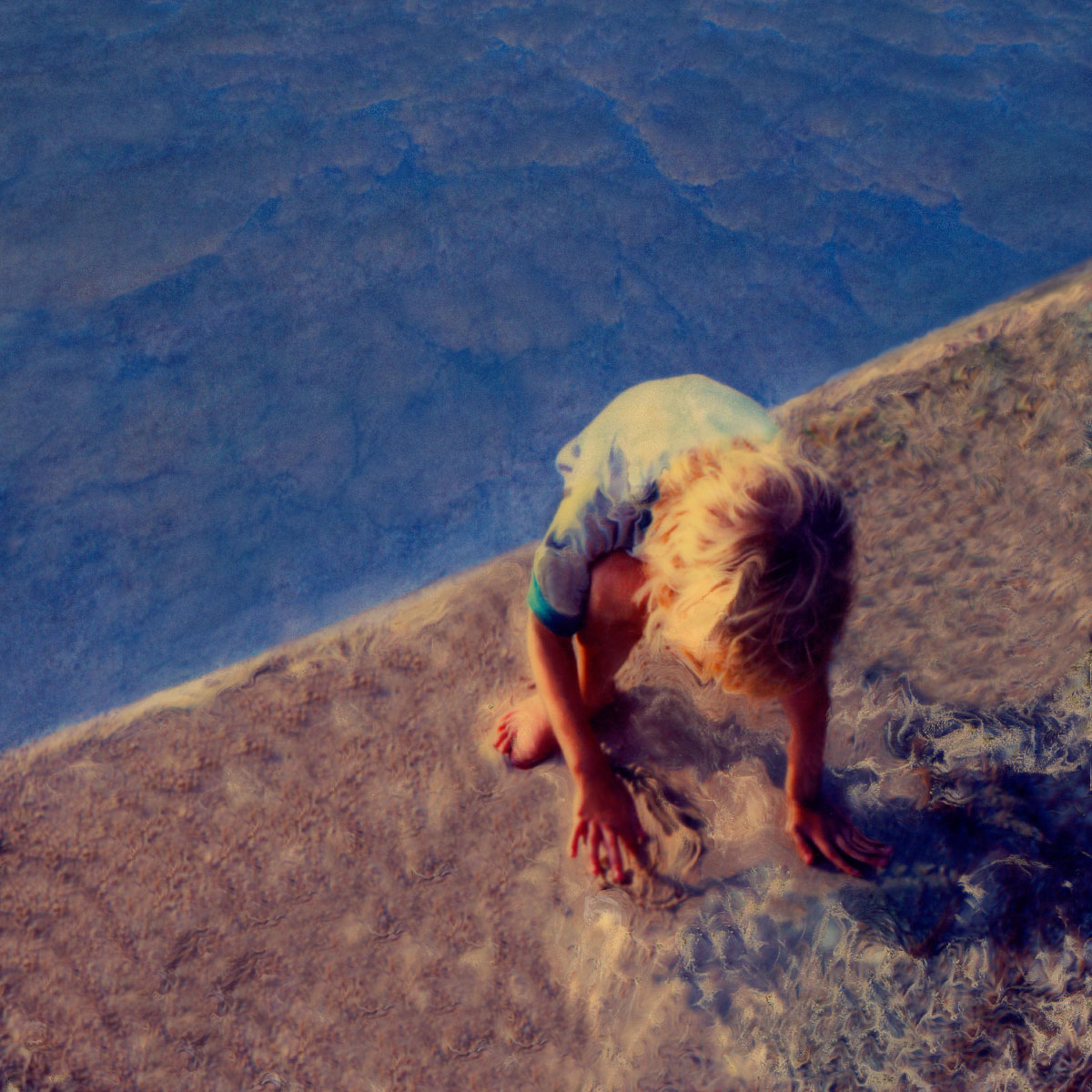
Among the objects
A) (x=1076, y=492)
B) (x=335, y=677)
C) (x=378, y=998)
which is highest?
(x=1076, y=492)

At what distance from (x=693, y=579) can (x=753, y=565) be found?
0.07 meters

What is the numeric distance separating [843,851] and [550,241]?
5.48ft

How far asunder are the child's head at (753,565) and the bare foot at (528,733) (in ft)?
1.58

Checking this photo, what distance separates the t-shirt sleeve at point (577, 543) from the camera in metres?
1.12

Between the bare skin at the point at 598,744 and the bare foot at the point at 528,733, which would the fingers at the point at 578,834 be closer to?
the bare skin at the point at 598,744

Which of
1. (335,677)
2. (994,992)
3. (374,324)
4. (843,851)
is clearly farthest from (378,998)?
(374,324)

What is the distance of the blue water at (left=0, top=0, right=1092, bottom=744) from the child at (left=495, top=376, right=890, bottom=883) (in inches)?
24.4

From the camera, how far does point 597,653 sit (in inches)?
53.3

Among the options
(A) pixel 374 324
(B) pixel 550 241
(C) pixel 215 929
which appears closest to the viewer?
(C) pixel 215 929

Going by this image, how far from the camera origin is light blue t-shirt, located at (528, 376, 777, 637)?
1.12 metres

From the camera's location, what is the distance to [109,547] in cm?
183

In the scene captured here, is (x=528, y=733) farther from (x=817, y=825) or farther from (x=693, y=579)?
(x=693, y=579)

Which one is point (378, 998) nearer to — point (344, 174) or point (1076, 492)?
point (1076, 492)

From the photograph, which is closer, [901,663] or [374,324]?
[901,663]
